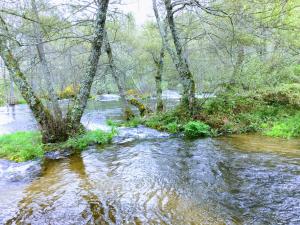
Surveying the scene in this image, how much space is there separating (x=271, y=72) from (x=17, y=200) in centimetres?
1010

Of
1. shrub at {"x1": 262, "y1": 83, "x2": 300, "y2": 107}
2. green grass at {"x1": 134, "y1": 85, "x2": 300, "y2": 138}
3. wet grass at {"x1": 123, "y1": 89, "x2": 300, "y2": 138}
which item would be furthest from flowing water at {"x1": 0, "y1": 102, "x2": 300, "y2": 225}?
shrub at {"x1": 262, "y1": 83, "x2": 300, "y2": 107}

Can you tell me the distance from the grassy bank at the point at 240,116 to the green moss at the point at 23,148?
12.6 ft

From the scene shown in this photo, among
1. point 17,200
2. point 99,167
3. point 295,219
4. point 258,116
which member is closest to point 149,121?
point 258,116

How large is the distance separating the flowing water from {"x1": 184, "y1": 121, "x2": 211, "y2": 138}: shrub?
4.23ft

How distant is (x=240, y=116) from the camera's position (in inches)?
392

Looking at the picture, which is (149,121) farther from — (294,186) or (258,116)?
(294,186)

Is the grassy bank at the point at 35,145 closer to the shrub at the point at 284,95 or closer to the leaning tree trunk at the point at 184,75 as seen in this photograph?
the leaning tree trunk at the point at 184,75

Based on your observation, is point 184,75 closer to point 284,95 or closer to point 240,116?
point 240,116

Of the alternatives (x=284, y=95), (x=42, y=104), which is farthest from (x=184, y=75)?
(x=42, y=104)

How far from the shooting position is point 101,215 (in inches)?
157

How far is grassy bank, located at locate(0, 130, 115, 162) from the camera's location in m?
7.21

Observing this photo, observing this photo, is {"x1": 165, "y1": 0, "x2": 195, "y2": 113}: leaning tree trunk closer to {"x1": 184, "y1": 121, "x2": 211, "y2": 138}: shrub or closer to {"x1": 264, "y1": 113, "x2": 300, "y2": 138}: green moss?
{"x1": 184, "y1": 121, "x2": 211, "y2": 138}: shrub

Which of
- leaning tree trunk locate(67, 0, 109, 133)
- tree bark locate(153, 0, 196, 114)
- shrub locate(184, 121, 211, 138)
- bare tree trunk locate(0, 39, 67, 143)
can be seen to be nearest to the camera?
bare tree trunk locate(0, 39, 67, 143)

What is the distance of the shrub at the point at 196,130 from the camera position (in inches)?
353
